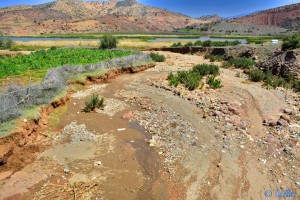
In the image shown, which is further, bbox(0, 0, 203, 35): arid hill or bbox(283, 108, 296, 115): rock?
bbox(0, 0, 203, 35): arid hill

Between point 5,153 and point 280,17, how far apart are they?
514 feet

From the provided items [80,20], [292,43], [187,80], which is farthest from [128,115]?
[80,20]

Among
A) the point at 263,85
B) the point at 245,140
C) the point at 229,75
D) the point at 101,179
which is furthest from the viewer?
the point at 229,75

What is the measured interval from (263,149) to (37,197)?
24.5ft

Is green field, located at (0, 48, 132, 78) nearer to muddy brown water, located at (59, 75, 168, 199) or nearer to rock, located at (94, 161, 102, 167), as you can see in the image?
muddy brown water, located at (59, 75, 168, 199)

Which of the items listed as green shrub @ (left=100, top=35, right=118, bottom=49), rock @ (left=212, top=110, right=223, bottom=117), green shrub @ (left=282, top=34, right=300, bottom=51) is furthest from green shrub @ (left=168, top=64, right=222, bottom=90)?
green shrub @ (left=100, top=35, right=118, bottom=49)

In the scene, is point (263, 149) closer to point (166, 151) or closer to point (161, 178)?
point (166, 151)

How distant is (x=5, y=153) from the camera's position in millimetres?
8711

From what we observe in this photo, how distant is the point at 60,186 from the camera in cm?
777

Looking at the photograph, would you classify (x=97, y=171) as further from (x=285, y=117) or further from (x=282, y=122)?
(x=285, y=117)

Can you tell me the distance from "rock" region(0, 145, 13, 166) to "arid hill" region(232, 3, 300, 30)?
134 metres

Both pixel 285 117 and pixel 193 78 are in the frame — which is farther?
pixel 193 78

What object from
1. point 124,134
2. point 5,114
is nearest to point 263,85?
point 124,134

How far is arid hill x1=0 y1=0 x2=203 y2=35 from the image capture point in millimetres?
105500
